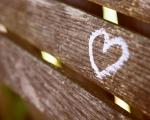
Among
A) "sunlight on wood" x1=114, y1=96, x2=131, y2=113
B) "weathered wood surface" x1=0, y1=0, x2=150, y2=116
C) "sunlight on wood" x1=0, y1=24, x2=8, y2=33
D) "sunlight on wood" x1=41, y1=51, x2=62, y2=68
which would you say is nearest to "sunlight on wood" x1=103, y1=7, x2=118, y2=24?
"weathered wood surface" x1=0, y1=0, x2=150, y2=116

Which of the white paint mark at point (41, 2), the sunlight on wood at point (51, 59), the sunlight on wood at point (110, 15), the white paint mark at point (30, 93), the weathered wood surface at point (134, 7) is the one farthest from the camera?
the white paint mark at point (30, 93)

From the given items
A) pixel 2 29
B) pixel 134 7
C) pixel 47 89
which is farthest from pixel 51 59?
pixel 134 7

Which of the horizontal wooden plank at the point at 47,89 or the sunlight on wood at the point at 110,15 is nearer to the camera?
the sunlight on wood at the point at 110,15

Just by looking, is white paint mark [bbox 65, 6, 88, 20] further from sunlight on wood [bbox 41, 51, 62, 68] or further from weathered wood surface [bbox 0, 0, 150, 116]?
sunlight on wood [bbox 41, 51, 62, 68]

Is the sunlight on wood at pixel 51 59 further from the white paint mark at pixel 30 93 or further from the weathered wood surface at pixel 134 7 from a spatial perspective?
the weathered wood surface at pixel 134 7

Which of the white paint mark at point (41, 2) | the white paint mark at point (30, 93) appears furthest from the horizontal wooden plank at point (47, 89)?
the white paint mark at point (41, 2)

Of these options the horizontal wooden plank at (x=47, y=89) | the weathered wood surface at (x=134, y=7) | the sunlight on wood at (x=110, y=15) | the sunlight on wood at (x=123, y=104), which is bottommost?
the horizontal wooden plank at (x=47, y=89)
